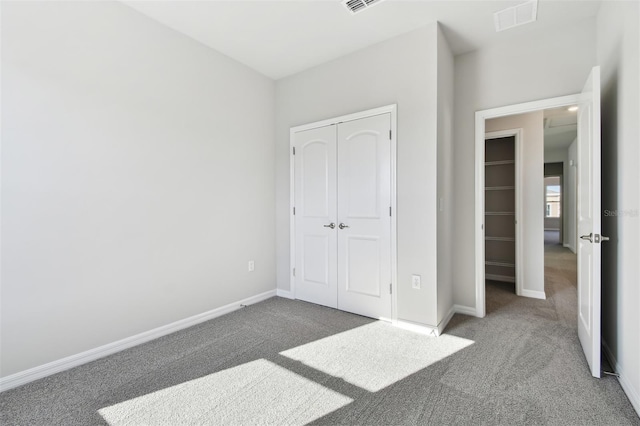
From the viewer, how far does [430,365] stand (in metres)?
2.13

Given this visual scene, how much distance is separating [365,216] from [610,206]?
6.13 feet

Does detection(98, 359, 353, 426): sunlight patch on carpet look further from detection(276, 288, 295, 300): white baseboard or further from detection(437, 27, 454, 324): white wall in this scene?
detection(276, 288, 295, 300): white baseboard

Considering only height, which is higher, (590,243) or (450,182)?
(450,182)

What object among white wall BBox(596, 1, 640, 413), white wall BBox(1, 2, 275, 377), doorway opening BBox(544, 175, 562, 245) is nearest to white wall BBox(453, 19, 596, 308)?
white wall BBox(596, 1, 640, 413)

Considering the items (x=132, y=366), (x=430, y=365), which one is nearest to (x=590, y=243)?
(x=430, y=365)

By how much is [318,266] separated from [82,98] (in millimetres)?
2597

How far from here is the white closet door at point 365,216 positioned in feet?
9.71

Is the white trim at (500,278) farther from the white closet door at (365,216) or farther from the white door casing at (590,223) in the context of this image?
the white closet door at (365,216)

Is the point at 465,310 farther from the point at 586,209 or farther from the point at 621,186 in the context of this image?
the point at 621,186

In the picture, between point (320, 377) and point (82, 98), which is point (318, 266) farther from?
point (82, 98)

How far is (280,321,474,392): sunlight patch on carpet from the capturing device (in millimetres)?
2021

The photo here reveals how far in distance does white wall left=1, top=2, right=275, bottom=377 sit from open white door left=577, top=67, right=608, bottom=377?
3.03 m

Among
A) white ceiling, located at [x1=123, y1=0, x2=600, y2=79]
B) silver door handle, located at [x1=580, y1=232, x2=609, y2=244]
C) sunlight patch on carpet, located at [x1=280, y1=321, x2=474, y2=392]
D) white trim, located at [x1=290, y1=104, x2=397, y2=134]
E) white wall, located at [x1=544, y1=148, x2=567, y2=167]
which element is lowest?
sunlight patch on carpet, located at [x1=280, y1=321, x2=474, y2=392]

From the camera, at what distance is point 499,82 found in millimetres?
2979
